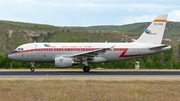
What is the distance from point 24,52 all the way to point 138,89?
1906 cm

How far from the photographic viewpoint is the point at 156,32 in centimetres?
→ 3475

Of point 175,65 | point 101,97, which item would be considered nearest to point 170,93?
point 101,97

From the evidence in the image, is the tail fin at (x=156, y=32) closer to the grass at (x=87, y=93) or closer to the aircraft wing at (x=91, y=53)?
the aircraft wing at (x=91, y=53)

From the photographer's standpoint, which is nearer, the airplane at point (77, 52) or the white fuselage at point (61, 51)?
the airplane at point (77, 52)

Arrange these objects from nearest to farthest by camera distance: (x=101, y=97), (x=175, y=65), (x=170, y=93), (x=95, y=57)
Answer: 1. (x=101, y=97)
2. (x=170, y=93)
3. (x=95, y=57)
4. (x=175, y=65)

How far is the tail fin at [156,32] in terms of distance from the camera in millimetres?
34500

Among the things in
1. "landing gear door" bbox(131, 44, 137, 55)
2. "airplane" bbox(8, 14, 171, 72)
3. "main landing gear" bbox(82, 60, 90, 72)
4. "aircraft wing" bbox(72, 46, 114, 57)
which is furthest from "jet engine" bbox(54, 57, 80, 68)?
"landing gear door" bbox(131, 44, 137, 55)

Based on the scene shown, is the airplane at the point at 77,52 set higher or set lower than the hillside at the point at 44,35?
lower

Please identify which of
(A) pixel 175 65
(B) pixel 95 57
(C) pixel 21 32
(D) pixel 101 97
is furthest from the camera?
(C) pixel 21 32

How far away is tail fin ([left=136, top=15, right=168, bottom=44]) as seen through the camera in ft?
113

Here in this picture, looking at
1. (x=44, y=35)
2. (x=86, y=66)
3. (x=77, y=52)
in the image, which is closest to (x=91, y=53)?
(x=86, y=66)

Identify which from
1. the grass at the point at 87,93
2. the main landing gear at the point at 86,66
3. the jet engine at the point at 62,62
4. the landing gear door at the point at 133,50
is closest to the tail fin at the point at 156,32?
the landing gear door at the point at 133,50

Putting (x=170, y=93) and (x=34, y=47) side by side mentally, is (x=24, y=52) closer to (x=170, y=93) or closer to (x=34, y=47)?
(x=34, y=47)

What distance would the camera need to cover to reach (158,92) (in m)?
16.0
